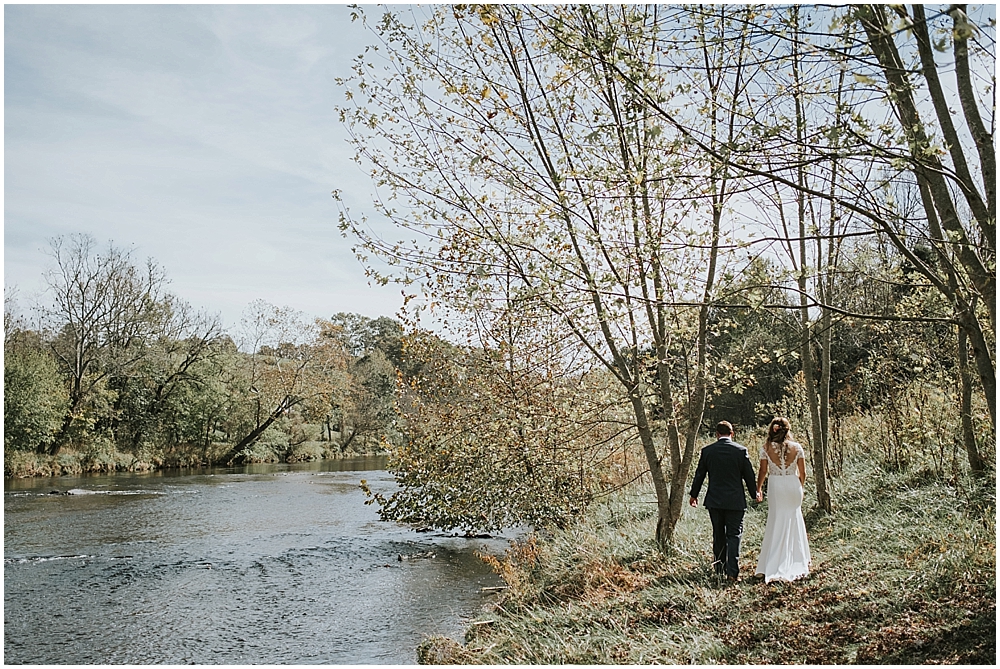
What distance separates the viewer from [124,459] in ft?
88.6

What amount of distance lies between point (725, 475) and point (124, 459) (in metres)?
24.9

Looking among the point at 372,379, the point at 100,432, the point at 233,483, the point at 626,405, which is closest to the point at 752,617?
the point at 626,405

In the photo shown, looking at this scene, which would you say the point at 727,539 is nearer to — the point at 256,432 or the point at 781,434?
the point at 781,434

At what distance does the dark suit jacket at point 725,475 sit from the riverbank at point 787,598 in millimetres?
691

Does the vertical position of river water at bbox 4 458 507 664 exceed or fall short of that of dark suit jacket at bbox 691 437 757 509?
it falls short

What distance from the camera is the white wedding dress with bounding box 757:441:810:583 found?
23.3 feet

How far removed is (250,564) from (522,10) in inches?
342

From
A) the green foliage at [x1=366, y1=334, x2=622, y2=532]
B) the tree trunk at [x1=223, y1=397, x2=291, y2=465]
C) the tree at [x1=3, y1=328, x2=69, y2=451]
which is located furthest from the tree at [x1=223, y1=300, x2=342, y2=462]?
the green foliage at [x1=366, y1=334, x2=622, y2=532]

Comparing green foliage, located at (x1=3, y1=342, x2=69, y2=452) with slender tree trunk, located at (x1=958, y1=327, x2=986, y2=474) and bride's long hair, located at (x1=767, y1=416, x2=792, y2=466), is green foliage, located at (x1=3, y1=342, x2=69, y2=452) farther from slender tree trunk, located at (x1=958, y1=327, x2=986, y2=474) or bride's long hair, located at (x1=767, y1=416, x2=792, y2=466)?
slender tree trunk, located at (x1=958, y1=327, x2=986, y2=474)

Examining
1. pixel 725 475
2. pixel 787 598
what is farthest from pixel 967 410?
pixel 787 598

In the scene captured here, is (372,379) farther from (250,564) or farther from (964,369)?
(964,369)

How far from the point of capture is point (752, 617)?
5922 mm

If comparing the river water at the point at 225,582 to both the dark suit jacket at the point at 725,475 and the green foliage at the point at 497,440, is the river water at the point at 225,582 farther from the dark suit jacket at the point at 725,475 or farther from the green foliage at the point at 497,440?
the dark suit jacket at the point at 725,475

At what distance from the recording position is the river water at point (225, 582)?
7.62 meters
